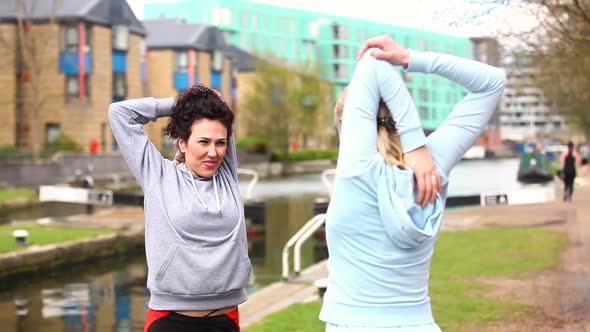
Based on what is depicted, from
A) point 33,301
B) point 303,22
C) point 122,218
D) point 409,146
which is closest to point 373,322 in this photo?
point 409,146

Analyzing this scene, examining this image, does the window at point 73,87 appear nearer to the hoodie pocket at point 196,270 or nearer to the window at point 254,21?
the hoodie pocket at point 196,270

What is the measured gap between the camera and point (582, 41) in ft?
36.3

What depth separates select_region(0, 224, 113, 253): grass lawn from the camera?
1597cm

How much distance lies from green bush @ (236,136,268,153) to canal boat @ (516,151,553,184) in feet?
97.1

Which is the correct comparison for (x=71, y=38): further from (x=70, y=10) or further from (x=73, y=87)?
(x=73, y=87)

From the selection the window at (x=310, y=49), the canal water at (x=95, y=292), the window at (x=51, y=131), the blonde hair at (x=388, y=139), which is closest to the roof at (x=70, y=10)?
the window at (x=51, y=131)

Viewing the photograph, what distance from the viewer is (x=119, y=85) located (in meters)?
59.7

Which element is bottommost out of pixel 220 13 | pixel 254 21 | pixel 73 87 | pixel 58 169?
pixel 58 169

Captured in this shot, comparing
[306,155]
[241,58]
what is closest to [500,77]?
[306,155]

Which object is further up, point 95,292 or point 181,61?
point 181,61

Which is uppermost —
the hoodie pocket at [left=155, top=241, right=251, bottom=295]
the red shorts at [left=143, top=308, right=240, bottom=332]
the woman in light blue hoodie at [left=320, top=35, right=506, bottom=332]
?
the woman in light blue hoodie at [left=320, top=35, right=506, bottom=332]

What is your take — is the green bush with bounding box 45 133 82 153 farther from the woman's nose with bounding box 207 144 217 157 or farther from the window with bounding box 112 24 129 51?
the woman's nose with bounding box 207 144 217 157

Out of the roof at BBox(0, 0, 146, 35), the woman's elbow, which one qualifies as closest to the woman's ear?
the woman's elbow

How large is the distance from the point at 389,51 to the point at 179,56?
68119 millimetres
